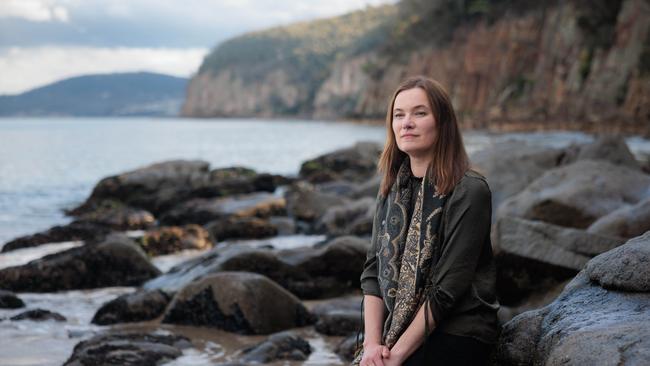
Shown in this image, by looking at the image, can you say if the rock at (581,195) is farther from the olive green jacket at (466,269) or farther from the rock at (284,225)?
the rock at (284,225)

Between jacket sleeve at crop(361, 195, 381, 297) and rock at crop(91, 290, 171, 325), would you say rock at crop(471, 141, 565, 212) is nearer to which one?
rock at crop(91, 290, 171, 325)

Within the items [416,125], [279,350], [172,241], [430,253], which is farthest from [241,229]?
[430,253]

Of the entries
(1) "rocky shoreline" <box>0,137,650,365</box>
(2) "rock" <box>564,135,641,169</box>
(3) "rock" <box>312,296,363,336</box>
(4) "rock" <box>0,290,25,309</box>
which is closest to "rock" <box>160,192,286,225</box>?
(1) "rocky shoreline" <box>0,137,650,365</box>

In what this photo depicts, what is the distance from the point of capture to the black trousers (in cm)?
325

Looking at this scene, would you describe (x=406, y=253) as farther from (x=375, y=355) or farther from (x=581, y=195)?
(x=581, y=195)

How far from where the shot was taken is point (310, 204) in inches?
650

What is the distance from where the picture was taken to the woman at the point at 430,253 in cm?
325

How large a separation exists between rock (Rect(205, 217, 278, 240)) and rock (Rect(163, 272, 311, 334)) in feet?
21.3

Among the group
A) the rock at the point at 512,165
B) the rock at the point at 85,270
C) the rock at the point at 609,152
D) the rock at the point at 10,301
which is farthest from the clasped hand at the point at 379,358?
the rock at the point at 609,152

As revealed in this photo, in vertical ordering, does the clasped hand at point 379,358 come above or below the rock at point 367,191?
above

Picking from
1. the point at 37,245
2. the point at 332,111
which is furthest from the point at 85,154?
the point at 332,111

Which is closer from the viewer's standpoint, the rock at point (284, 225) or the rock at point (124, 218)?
the rock at point (284, 225)

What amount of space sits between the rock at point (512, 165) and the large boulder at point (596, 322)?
8.36 m

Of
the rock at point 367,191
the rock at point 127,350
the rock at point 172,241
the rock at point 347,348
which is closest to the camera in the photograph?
the rock at point 127,350
